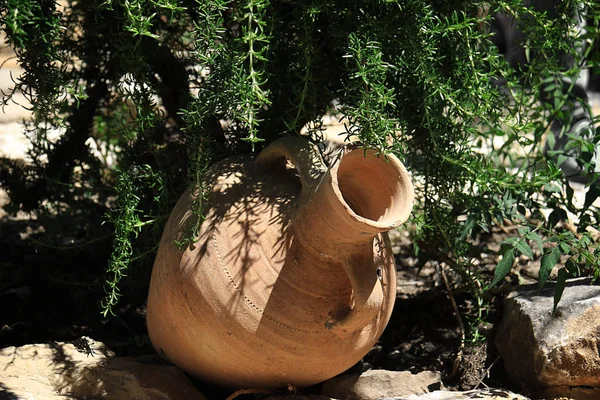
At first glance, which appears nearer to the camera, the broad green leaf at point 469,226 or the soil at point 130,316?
the broad green leaf at point 469,226

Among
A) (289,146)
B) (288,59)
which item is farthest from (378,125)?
(288,59)

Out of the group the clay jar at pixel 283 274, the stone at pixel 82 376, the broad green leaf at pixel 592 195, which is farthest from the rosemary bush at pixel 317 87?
the stone at pixel 82 376

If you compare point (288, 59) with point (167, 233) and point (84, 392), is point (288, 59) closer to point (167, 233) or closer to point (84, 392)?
point (167, 233)

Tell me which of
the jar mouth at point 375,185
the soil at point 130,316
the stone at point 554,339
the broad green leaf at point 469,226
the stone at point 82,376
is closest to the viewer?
the jar mouth at point 375,185

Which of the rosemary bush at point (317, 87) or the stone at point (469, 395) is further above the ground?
the rosemary bush at point (317, 87)

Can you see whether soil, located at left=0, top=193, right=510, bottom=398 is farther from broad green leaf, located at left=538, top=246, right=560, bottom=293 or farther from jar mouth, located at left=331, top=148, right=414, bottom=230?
jar mouth, located at left=331, top=148, right=414, bottom=230

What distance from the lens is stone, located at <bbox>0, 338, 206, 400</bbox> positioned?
2232 mm

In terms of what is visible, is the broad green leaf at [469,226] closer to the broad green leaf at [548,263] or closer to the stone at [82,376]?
the broad green leaf at [548,263]

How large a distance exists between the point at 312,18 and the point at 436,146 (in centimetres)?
51

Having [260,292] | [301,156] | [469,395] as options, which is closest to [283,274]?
[260,292]

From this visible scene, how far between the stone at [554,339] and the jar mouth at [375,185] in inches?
26.9

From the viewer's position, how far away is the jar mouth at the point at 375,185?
6.80 ft

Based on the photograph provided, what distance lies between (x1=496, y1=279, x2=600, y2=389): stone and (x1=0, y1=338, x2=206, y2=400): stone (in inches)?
39.1

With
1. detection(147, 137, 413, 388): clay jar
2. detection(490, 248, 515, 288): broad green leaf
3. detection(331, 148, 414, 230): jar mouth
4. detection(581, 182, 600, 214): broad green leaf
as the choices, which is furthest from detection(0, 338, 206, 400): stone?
detection(581, 182, 600, 214): broad green leaf
